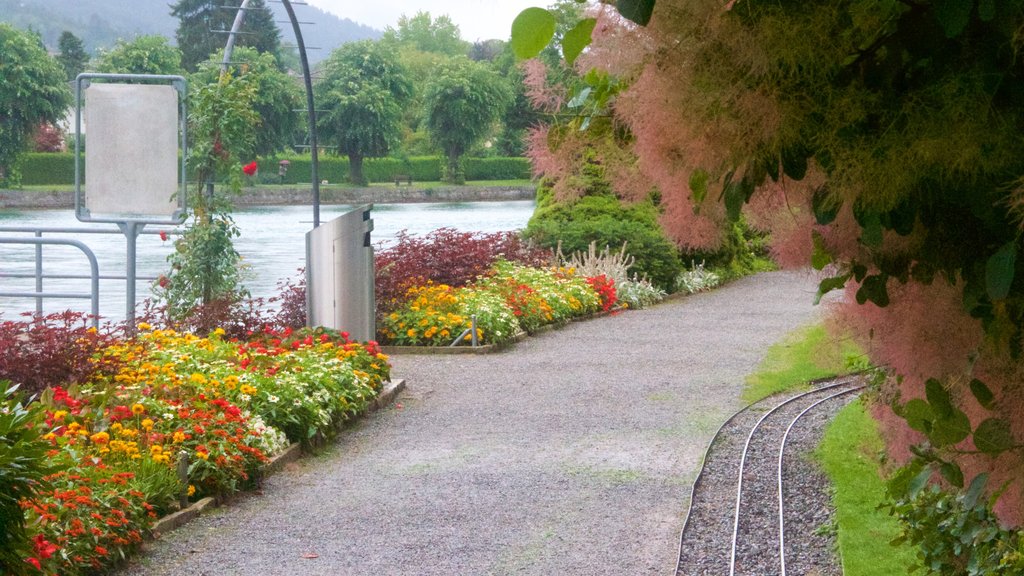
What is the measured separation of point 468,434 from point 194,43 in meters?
41.4

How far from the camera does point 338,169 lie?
4722cm

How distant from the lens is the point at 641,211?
18938 millimetres

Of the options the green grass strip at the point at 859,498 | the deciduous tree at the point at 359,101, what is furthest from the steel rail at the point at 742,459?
the deciduous tree at the point at 359,101

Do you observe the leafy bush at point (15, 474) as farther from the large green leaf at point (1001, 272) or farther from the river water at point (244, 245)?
the river water at point (244, 245)

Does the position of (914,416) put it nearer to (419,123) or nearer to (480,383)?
(480,383)

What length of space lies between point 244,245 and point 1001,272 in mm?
28570

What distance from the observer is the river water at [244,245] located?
16.8 metres

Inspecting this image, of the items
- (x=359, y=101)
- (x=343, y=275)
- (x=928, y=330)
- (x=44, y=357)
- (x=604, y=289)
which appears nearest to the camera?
(x=928, y=330)

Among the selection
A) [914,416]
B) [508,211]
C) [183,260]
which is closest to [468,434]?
[183,260]

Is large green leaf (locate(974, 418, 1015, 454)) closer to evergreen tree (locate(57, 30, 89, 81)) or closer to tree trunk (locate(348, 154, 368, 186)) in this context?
tree trunk (locate(348, 154, 368, 186))

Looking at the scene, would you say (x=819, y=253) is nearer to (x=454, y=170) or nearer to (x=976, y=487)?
(x=976, y=487)

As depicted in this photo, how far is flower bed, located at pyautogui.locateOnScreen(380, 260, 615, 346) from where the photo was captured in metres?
12.4

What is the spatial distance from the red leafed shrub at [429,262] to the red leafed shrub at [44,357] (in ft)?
19.2

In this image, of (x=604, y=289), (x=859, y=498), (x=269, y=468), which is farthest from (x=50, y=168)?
(x=859, y=498)
